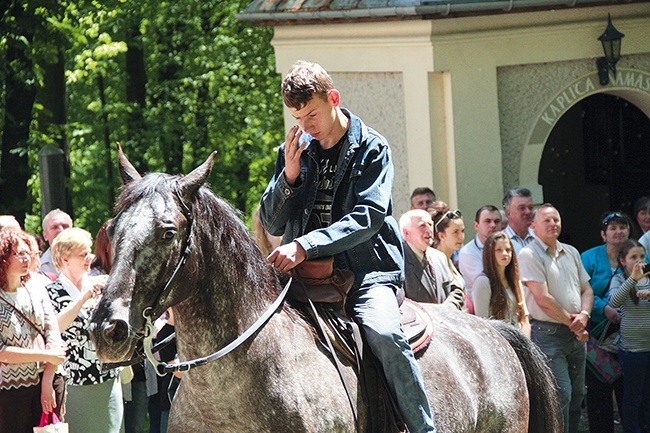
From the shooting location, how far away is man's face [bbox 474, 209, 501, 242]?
39.4ft

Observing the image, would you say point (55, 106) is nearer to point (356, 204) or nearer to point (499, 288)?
point (499, 288)

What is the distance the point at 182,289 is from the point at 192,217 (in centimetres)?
32

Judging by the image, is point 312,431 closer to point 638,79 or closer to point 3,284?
point 3,284

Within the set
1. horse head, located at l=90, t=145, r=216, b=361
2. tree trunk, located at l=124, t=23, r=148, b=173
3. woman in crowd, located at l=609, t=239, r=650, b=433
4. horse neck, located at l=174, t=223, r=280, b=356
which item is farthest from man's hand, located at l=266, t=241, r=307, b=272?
tree trunk, located at l=124, t=23, r=148, b=173

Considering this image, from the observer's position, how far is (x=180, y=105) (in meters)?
24.5

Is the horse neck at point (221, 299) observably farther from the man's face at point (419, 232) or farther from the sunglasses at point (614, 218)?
the sunglasses at point (614, 218)

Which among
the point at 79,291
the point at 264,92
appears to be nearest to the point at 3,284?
Result: the point at 79,291

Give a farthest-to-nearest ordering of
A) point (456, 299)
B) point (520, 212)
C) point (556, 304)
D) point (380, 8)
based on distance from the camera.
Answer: point (380, 8)
point (520, 212)
point (556, 304)
point (456, 299)

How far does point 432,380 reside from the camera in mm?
6895

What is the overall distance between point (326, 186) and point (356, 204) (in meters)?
0.22

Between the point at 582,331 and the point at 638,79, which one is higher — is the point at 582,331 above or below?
below

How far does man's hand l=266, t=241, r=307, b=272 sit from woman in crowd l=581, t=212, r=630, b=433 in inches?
266

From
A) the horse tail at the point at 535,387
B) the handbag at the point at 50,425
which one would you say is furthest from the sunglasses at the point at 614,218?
the handbag at the point at 50,425

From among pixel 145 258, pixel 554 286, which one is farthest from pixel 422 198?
pixel 145 258
